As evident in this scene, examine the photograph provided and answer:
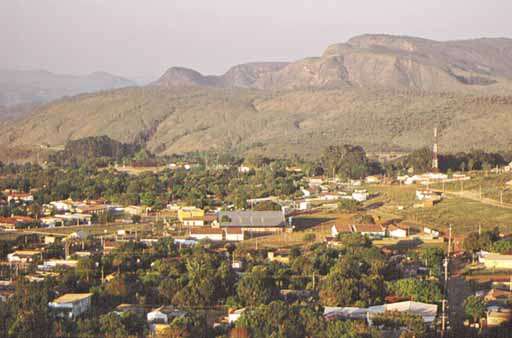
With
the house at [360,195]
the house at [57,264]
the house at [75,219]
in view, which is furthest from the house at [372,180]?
the house at [57,264]

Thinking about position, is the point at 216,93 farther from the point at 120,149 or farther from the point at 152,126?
the point at 120,149

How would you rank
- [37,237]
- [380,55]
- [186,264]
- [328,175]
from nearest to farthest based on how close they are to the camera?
[186,264], [37,237], [328,175], [380,55]

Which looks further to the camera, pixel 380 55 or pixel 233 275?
pixel 380 55

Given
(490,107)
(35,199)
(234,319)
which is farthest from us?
(490,107)

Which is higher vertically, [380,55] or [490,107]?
[380,55]

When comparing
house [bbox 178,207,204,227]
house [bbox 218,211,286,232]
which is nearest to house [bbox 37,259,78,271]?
house [bbox 218,211,286,232]

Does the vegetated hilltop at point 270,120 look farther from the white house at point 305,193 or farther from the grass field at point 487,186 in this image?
the white house at point 305,193

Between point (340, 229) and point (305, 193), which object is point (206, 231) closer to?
point (340, 229)

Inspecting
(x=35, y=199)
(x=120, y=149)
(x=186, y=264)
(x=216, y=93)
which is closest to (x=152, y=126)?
(x=216, y=93)
